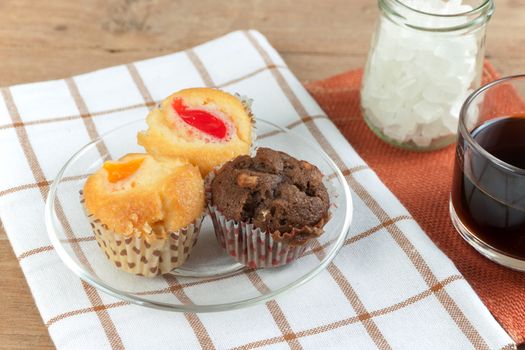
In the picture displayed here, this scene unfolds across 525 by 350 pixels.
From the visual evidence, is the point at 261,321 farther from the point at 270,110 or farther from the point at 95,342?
the point at 270,110

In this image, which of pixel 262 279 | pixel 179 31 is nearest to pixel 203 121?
pixel 262 279

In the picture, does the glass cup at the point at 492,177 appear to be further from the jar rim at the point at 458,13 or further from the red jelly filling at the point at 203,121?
the red jelly filling at the point at 203,121

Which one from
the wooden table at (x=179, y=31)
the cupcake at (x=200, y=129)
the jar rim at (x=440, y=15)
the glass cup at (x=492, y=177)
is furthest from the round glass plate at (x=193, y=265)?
the wooden table at (x=179, y=31)

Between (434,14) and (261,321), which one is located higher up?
(434,14)

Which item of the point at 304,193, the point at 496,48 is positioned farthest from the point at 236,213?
the point at 496,48

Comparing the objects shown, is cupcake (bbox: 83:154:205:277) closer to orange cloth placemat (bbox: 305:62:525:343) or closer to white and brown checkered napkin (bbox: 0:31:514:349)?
white and brown checkered napkin (bbox: 0:31:514:349)
